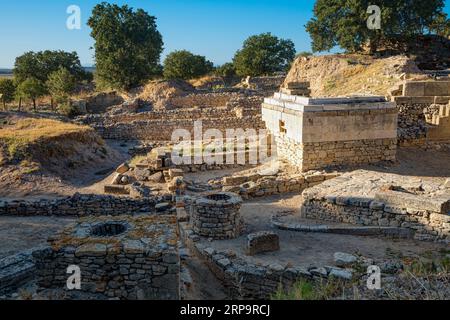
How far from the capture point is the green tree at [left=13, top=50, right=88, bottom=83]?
37.2 m

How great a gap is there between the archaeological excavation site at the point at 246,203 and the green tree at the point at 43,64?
64.5 ft

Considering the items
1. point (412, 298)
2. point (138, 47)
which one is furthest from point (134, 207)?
point (138, 47)

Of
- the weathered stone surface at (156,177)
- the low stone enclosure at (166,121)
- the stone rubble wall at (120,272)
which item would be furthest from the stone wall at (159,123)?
the stone rubble wall at (120,272)

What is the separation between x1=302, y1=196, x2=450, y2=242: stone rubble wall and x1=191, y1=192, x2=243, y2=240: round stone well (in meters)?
2.16

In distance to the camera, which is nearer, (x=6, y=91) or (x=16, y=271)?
(x=16, y=271)

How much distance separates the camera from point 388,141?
12172 millimetres

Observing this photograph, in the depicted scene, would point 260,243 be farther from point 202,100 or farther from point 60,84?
point 60,84

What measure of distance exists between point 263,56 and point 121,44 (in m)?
14.3

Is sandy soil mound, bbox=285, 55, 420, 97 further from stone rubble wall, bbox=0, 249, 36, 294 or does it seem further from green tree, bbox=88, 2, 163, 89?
stone rubble wall, bbox=0, 249, 36, 294

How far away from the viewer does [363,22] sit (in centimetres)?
2706

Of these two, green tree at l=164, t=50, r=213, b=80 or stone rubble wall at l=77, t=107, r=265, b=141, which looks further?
green tree at l=164, t=50, r=213, b=80

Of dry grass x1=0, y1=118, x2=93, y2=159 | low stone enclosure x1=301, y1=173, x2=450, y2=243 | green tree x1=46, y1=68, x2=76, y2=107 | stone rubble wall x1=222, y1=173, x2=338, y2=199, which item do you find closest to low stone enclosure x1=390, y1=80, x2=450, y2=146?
stone rubble wall x1=222, y1=173, x2=338, y2=199

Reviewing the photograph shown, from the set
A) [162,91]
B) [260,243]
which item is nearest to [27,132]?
[260,243]

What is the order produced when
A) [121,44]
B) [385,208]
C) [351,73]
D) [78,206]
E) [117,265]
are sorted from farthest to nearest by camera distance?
[121,44] → [351,73] → [78,206] → [385,208] → [117,265]
